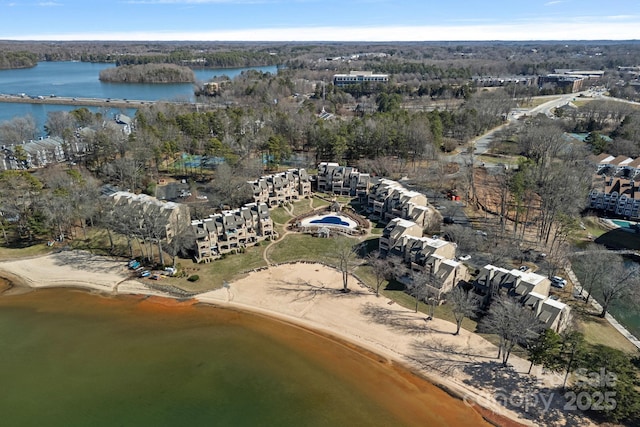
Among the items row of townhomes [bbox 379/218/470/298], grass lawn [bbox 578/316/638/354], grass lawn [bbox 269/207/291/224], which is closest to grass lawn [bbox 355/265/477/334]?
row of townhomes [bbox 379/218/470/298]

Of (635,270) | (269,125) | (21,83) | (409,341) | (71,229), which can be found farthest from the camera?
(21,83)

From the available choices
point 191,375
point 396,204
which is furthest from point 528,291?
point 191,375

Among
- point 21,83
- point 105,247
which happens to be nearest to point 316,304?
point 105,247

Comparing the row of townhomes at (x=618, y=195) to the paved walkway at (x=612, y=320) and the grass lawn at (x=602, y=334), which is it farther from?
the grass lawn at (x=602, y=334)

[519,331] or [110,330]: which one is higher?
[519,331]

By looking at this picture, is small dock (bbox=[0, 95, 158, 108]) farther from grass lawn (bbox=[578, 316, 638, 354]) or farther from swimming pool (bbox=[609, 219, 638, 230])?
grass lawn (bbox=[578, 316, 638, 354])

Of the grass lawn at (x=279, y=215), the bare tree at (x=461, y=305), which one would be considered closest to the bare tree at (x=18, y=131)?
the grass lawn at (x=279, y=215)

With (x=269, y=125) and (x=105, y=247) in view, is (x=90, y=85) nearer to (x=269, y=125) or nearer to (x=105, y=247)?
(x=269, y=125)

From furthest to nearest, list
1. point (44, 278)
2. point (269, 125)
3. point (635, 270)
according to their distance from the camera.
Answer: point (269, 125) < point (44, 278) < point (635, 270)
